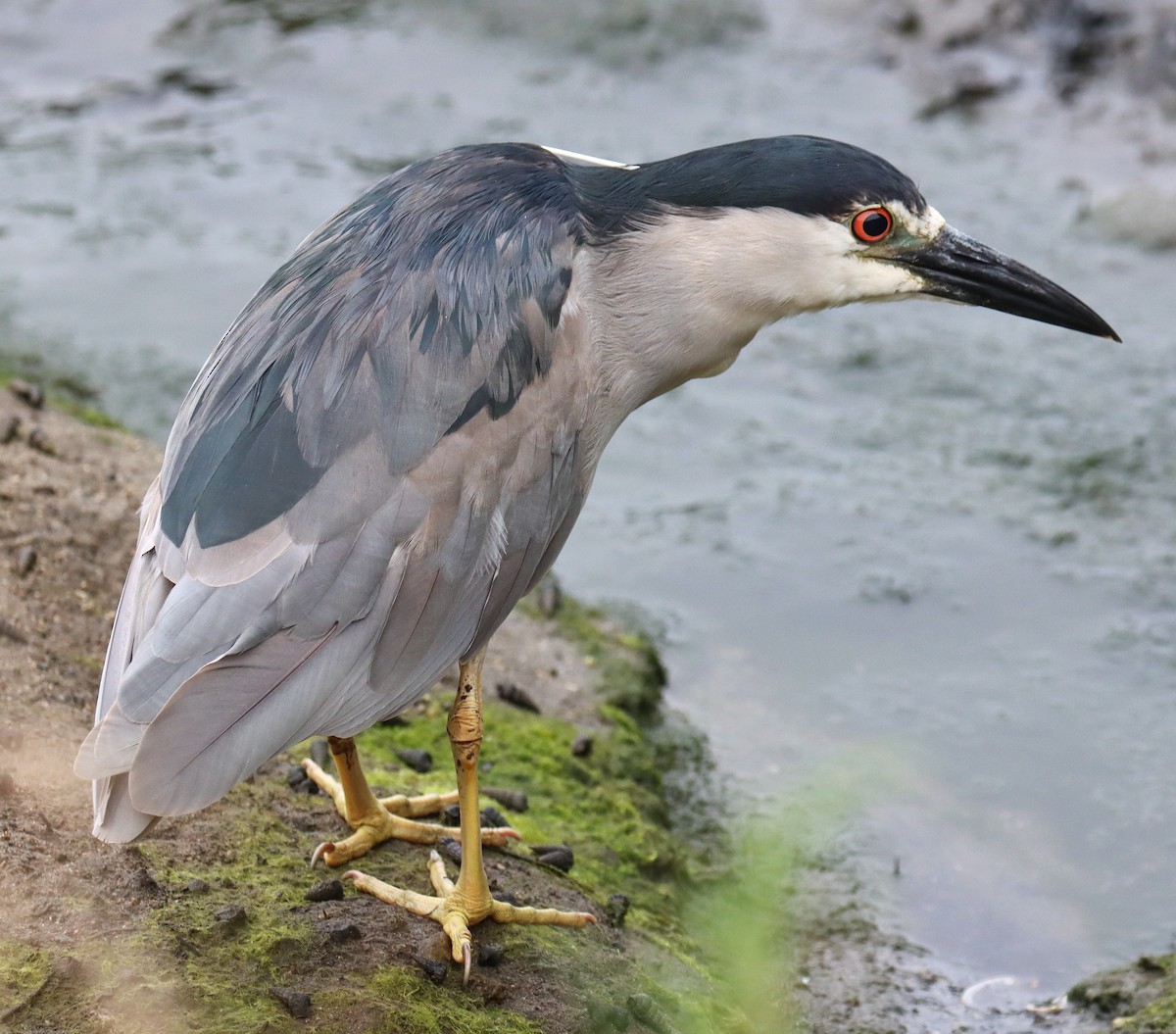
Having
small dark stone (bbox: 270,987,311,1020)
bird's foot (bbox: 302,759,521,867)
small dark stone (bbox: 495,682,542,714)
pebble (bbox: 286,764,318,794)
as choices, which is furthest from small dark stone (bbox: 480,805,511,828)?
small dark stone (bbox: 270,987,311,1020)

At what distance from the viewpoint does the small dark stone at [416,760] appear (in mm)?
4848

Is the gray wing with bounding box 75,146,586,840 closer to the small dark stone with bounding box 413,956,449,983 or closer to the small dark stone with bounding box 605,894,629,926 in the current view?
the small dark stone with bounding box 413,956,449,983

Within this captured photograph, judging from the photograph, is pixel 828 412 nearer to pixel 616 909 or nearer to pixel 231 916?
pixel 616 909

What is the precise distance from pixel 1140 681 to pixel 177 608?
4.16 metres

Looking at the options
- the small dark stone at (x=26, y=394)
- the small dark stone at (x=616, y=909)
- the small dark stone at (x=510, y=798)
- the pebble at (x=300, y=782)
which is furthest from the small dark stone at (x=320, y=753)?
the small dark stone at (x=26, y=394)

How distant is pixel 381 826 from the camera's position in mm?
4184

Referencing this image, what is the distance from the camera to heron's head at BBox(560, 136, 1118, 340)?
13.2ft

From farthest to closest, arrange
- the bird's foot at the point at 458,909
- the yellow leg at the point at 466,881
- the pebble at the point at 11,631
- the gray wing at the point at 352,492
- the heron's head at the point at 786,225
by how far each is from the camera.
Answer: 1. the pebble at the point at 11,631
2. the heron's head at the point at 786,225
3. the yellow leg at the point at 466,881
4. the bird's foot at the point at 458,909
5. the gray wing at the point at 352,492

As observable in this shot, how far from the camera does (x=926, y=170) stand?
9867 millimetres

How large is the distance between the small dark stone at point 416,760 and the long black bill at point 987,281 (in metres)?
2.11

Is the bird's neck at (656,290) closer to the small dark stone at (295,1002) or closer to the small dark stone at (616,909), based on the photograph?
the small dark stone at (616,909)

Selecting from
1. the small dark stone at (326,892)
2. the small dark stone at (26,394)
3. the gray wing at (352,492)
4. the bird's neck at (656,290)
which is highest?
the bird's neck at (656,290)

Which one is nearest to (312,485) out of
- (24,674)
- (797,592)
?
(24,674)

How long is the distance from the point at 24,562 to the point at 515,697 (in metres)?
1.66
